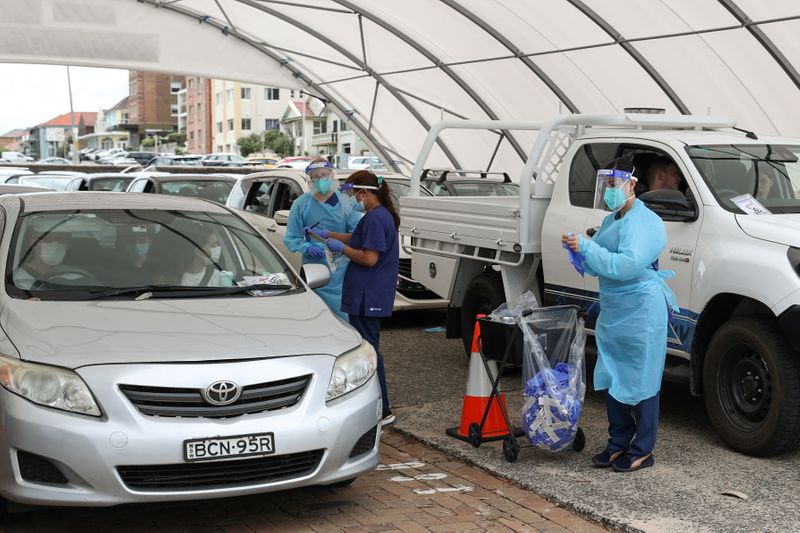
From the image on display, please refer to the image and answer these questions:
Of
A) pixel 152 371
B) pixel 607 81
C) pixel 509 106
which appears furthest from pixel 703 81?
pixel 152 371

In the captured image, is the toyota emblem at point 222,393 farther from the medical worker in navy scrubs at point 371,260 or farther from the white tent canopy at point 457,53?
the white tent canopy at point 457,53

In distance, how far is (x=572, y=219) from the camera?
310 inches

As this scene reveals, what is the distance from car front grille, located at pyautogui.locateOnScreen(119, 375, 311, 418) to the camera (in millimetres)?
4781

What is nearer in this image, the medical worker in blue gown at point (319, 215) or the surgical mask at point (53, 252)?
the surgical mask at point (53, 252)

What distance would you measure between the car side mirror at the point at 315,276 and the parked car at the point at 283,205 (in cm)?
497

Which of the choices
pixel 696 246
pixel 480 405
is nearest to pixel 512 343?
pixel 480 405

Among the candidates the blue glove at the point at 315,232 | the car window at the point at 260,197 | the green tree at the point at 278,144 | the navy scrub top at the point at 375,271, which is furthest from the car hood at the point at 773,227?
the green tree at the point at 278,144

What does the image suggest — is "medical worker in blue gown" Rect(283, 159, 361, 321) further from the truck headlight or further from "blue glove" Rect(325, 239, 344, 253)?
the truck headlight

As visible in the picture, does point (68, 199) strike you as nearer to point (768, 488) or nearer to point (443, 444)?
point (443, 444)

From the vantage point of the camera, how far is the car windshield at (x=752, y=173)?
706 centimetres

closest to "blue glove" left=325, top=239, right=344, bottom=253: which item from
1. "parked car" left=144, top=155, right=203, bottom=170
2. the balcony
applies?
"parked car" left=144, top=155, right=203, bottom=170

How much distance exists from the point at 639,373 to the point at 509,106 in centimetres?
1176

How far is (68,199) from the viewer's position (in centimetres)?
671

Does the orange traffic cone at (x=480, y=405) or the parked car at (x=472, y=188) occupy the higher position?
the parked car at (x=472, y=188)
